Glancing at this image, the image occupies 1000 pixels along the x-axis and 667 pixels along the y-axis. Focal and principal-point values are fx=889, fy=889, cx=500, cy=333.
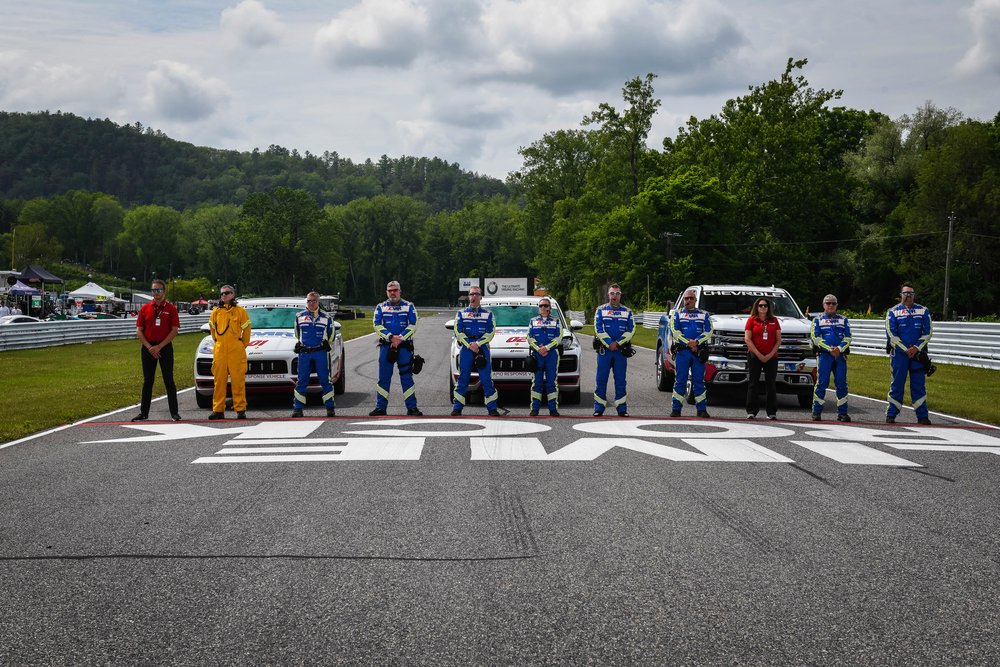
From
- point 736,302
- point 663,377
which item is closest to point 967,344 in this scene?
point 736,302

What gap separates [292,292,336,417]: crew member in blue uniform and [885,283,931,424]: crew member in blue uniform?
759 centimetres

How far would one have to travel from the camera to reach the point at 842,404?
40.8 feet

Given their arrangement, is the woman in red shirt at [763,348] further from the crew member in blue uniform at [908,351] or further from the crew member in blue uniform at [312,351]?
the crew member in blue uniform at [312,351]

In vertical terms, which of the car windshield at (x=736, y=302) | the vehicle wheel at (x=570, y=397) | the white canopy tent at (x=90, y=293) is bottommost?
the vehicle wheel at (x=570, y=397)

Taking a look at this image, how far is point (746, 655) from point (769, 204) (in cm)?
6126

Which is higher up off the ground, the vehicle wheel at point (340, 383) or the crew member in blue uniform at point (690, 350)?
the crew member in blue uniform at point (690, 350)

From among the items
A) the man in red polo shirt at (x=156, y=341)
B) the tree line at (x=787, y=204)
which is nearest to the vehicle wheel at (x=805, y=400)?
the man in red polo shirt at (x=156, y=341)

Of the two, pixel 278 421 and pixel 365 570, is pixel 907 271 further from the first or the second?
pixel 365 570

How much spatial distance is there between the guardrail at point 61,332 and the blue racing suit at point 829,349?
2473cm

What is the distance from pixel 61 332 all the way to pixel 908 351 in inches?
1150

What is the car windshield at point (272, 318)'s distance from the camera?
47.7 feet

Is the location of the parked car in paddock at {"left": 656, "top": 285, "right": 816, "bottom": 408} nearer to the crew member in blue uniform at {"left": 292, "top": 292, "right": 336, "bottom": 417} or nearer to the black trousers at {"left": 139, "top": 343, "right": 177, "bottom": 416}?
the crew member in blue uniform at {"left": 292, "top": 292, "right": 336, "bottom": 417}

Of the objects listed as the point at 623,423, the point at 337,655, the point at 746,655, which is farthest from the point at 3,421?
the point at 746,655

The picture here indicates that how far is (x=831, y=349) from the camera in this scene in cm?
1245
